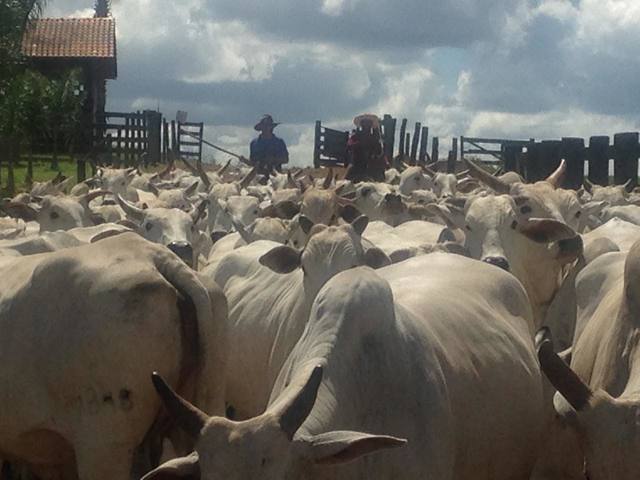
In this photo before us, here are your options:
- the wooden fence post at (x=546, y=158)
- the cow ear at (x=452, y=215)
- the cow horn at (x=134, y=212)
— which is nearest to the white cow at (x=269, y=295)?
the cow ear at (x=452, y=215)

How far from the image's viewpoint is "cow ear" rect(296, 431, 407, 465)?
407cm

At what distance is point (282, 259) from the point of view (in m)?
7.75

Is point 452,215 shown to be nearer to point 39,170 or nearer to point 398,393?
point 398,393

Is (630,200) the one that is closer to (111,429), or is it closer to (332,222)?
(332,222)

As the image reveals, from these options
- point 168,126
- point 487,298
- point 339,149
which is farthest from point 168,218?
point 168,126

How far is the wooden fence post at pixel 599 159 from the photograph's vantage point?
Answer: 1986 cm

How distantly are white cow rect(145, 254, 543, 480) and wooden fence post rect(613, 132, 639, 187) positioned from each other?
12.8m

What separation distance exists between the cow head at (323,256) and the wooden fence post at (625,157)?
41.1ft

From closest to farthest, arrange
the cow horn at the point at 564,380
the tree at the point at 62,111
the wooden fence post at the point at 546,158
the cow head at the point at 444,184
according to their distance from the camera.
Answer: the cow horn at the point at 564,380 < the cow head at the point at 444,184 < the wooden fence post at the point at 546,158 < the tree at the point at 62,111

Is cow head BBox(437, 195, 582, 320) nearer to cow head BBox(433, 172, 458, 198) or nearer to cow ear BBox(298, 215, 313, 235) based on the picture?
cow ear BBox(298, 215, 313, 235)

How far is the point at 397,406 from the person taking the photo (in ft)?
16.1

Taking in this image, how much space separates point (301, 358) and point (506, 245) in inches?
204

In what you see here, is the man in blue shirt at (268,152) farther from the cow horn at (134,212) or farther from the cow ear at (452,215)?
the cow ear at (452,215)

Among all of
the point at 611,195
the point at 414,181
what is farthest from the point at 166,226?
the point at 414,181
